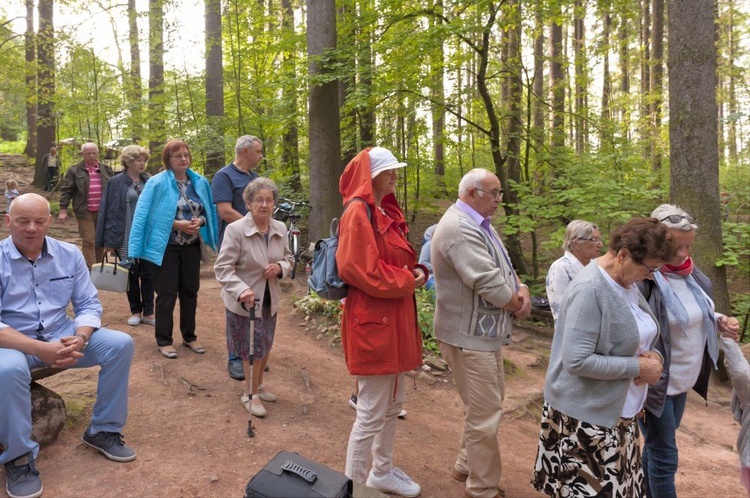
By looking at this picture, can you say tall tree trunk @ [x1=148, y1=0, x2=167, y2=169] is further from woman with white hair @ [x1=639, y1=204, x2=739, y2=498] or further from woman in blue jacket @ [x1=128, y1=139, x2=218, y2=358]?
woman with white hair @ [x1=639, y1=204, x2=739, y2=498]

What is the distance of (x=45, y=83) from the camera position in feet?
46.8

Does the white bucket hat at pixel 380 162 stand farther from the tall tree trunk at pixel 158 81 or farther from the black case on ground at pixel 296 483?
the tall tree trunk at pixel 158 81

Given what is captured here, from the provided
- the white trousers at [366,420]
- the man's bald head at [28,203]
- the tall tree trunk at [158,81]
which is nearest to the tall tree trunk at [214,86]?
the tall tree trunk at [158,81]

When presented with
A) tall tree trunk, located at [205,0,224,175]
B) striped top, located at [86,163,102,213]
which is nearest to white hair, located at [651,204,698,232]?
striped top, located at [86,163,102,213]

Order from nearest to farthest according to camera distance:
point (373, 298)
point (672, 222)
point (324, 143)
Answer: point (373, 298)
point (672, 222)
point (324, 143)

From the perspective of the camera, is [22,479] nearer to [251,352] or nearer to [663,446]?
[251,352]

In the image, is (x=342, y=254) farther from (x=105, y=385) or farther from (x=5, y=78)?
(x=5, y=78)

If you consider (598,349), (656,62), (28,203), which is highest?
(656,62)

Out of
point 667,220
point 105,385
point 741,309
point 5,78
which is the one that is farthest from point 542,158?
point 5,78

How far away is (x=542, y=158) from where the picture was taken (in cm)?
980

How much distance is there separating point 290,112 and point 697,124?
616 centimetres

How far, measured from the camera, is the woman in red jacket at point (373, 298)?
2900mm

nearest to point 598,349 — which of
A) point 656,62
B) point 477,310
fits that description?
point 477,310

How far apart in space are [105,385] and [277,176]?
7957 millimetres
